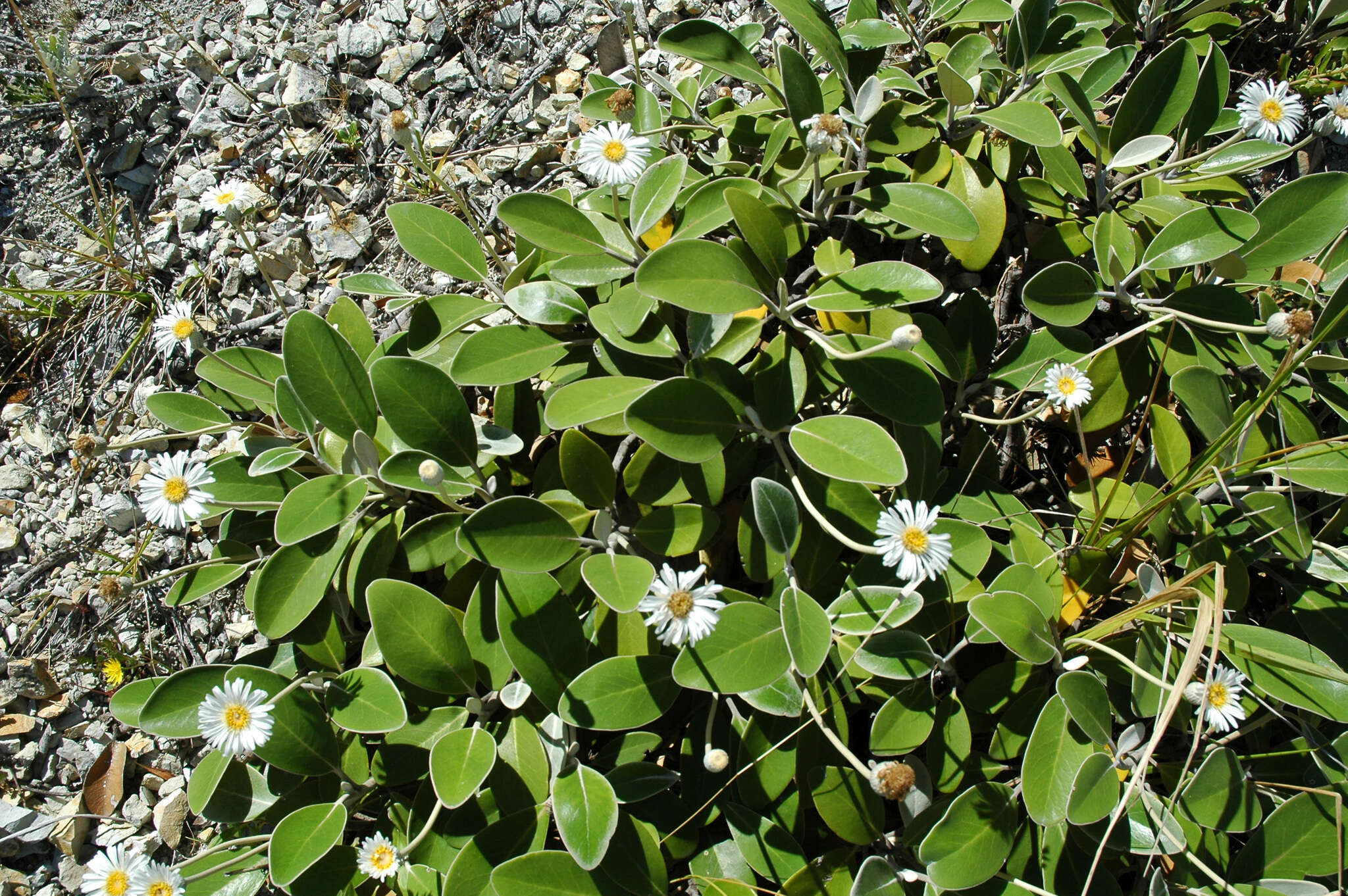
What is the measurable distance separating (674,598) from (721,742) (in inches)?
17.4

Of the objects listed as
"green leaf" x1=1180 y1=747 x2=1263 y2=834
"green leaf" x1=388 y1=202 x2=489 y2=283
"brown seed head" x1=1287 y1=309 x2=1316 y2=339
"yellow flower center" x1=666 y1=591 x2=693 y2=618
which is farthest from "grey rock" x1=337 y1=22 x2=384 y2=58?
"green leaf" x1=1180 y1=747 x2=1263 y2=834

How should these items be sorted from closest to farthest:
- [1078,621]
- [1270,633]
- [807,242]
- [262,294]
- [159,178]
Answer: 1. [1270,633]
2. [1078,621]
3. [807,242]
4. [262,294]
5. [159,178]

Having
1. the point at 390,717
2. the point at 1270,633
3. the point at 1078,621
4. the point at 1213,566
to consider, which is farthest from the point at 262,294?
the point at 1270,633

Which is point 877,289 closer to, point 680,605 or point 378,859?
point 680,605

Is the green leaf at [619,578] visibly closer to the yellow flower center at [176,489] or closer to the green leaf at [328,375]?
the green leaf at [328,375]

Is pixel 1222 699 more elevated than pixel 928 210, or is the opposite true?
pixel 928 210

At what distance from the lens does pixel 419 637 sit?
5.92ft

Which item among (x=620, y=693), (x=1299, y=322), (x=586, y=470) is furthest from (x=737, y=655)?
(x=1299, y=322)

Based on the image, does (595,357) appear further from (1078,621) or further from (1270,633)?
(1270,633)

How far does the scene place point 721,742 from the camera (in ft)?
5.98

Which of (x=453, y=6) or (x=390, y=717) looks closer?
(x=390, y=717)

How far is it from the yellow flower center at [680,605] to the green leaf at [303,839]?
2.98ft

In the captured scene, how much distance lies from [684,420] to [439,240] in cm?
92

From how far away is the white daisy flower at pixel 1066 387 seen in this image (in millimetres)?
1820
